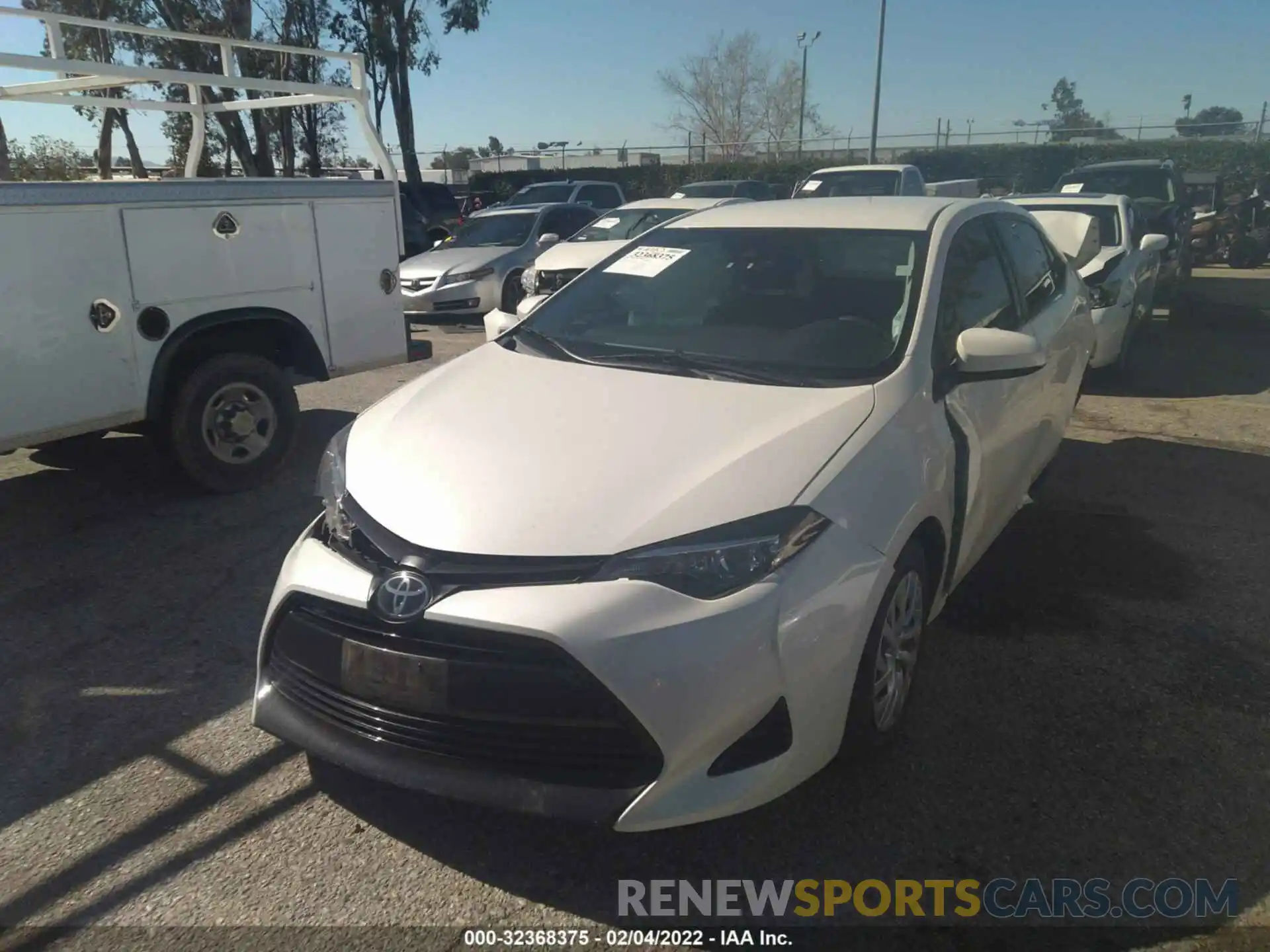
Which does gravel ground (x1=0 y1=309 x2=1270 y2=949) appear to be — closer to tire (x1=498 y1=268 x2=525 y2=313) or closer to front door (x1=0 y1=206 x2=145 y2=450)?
front door (x1=0 y1=206 x2=145 y2=450)

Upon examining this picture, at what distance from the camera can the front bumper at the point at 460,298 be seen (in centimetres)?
1209

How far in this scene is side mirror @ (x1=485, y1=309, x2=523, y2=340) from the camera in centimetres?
414

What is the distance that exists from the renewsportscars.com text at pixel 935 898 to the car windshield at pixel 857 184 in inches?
516

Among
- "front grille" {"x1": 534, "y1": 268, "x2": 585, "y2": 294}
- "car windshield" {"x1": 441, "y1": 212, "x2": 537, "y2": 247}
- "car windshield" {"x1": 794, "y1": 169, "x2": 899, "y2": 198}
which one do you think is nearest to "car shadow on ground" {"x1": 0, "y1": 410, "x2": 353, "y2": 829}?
"front grille" {"x1": 534, "y1": 268, "x2": 585, "y2": 294}

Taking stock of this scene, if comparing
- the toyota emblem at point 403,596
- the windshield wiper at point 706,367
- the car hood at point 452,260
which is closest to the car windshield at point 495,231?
the car hood at point 452,260

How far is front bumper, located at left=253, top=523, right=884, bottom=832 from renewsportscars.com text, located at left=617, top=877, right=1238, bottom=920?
0.31m

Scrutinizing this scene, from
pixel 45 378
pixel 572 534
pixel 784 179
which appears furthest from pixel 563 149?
pixel 572 534

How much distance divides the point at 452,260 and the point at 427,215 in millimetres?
8696

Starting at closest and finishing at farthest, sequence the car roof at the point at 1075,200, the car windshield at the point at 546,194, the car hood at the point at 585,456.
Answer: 1. the car hood at the point at 585,456
2. the car roof at the point at 1075,200
3. the car windshield at the point at 546,194

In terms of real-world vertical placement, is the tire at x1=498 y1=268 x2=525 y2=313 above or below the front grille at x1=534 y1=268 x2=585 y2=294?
below

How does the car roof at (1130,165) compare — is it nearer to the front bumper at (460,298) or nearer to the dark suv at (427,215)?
the front bumper at (460,298)

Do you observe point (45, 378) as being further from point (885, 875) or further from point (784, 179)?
point (784, 179)

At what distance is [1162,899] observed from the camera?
244 centimetres

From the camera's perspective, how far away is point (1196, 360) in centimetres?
949
